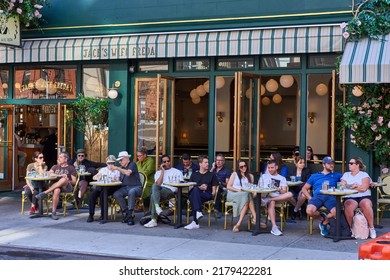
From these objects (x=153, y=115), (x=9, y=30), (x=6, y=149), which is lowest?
(x=6, y=149)

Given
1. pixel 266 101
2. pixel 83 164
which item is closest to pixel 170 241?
pixel 83 164

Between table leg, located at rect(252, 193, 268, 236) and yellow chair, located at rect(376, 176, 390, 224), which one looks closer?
table leg, located at rect(252, 193, 268, 236)

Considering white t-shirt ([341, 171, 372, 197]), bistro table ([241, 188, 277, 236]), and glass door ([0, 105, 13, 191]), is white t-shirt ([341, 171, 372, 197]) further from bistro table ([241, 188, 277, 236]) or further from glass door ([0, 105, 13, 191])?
glass door ([0, 105, 13, 191])

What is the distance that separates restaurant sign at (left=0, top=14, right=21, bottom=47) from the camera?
47.9 feet

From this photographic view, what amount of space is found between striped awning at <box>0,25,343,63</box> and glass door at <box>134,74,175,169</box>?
0.73m

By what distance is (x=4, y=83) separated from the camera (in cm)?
1639

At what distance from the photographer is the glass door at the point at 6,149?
1662 centimetres

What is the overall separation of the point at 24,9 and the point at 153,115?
3.98 m

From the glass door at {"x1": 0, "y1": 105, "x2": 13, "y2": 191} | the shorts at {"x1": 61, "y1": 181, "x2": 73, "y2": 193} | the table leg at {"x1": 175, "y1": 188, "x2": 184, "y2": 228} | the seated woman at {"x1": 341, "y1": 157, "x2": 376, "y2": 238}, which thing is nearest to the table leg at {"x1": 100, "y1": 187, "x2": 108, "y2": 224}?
the shorts at {"x1": 61, "y1": 181, "x2": 73, "y2": 193}

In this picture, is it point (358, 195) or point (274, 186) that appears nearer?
point (358, 195)

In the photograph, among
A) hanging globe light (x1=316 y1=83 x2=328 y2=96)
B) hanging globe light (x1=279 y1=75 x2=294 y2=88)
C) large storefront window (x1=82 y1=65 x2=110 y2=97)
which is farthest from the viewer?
large storefront window (x1=82 y1=65 x2=110 y2=97)

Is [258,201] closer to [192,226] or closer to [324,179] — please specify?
[324,179]

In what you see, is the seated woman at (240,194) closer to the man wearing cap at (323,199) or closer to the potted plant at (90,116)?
the man wearing cap at (323,199)

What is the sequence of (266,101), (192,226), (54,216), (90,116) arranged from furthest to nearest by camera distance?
(266,101) → (90,116) → (54,216) → (192,226)
